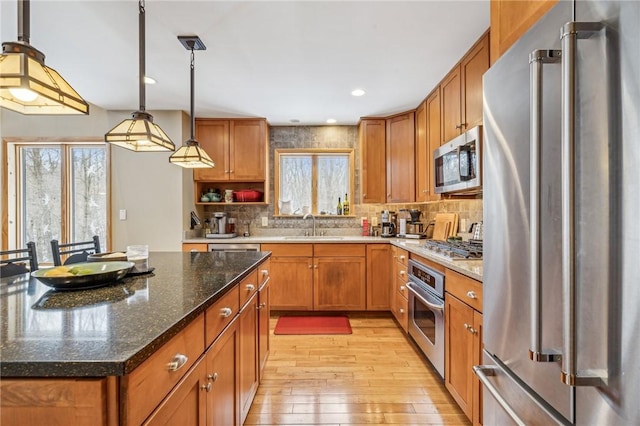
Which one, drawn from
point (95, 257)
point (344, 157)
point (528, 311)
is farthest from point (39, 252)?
A: point (528, 311)

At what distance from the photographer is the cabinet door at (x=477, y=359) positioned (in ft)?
4.85

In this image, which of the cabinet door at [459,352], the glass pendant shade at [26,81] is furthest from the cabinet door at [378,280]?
the glass pendant shade at [26,81]

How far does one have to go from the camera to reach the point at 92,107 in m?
3.45

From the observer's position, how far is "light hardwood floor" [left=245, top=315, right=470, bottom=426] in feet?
5.76

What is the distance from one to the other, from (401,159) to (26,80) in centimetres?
318

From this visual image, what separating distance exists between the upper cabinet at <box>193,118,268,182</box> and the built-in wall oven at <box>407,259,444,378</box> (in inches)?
90.1

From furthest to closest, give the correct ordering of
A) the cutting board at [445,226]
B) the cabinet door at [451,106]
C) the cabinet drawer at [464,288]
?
the cutting board at [445,226] < the cabinet door at [451,106] < the cabinet drawer at [464,288]

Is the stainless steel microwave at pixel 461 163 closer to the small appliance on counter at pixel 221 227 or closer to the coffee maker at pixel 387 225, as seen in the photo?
the coffee maker at pixel 387 225

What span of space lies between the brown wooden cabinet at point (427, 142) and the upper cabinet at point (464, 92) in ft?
0.49

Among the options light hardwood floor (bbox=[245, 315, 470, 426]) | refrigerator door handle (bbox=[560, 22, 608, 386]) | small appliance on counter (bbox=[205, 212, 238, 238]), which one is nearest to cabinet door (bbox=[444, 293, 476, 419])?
light hardwood floor (bbox=[245, 315, 470, 426])

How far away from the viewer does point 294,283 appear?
11.2ft

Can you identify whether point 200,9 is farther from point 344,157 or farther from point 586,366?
point 344,157

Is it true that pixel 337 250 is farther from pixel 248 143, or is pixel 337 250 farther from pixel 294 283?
pixel 248 143

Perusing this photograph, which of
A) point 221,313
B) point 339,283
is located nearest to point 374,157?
point 339,283
